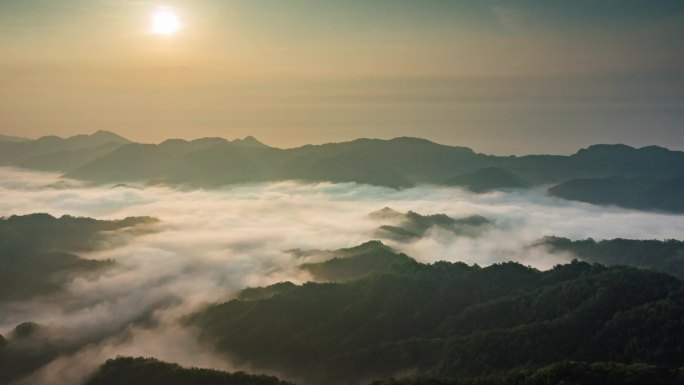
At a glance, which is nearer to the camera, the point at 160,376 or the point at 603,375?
the point at 603,375

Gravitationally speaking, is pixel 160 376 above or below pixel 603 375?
below

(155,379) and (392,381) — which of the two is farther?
(155,379)

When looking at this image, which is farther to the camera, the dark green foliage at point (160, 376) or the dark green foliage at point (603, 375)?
the dark green foliage at point (160, 376)

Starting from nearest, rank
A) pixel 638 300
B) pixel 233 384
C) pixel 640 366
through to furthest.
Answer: pixel 640 366, pixel 233 384, pixel 638 300

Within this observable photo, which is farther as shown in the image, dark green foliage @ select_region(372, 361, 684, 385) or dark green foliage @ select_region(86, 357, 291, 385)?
dark green foliage @ select_region(86, 357, 291, 385)

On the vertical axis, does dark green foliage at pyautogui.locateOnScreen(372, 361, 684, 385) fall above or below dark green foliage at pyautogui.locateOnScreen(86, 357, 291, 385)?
above

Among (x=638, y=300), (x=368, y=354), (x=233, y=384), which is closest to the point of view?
(x=233, y=384)

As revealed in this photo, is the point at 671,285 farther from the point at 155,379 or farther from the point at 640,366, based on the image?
the point at 155,379

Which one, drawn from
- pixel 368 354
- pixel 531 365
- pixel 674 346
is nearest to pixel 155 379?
pixel 368 354
